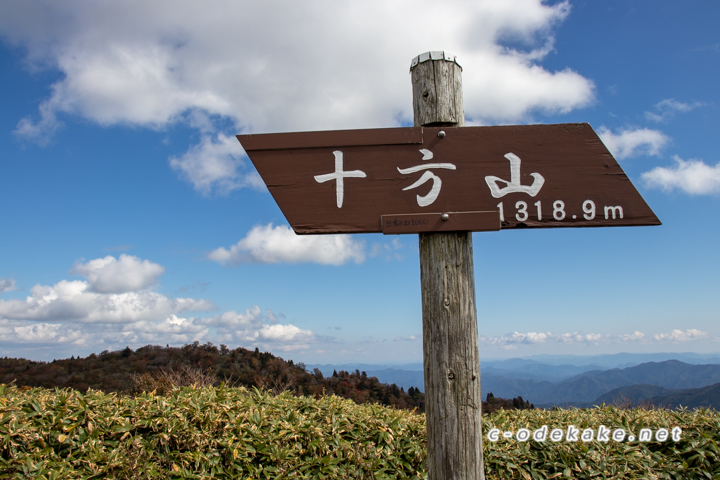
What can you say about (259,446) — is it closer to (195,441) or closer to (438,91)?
(195,441)

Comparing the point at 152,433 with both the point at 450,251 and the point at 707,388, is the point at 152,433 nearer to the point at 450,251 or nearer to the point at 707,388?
the point at 450,251

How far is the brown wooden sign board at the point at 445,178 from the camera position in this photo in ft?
7.25

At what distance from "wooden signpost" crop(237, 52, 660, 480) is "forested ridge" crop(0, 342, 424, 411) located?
836 centimetres

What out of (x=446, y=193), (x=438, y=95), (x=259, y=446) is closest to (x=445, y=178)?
(x=446, y=193)

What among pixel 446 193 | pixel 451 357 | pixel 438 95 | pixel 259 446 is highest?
pixel 438 95

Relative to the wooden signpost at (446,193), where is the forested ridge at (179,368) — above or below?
below

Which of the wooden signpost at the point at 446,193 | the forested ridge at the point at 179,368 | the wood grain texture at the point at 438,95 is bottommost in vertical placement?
the forested ridge at the point at 179,368

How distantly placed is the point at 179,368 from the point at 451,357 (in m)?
9.28

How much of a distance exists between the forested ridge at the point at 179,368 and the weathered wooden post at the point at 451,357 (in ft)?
27.0

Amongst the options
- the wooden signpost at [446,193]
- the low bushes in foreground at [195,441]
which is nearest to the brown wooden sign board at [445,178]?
the wooden signpost at [446,193]

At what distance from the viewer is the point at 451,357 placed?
6.93ft

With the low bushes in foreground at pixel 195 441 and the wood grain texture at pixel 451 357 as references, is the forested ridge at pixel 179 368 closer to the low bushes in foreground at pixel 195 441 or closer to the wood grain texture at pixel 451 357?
the low bushes in foreground at pixel 195 441

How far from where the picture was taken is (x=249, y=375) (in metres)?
11.6

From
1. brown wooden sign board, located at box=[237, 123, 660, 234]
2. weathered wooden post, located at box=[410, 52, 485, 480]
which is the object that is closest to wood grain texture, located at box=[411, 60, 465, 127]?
brown wooden sign board, located at box=[237, 123, 660, 234]
